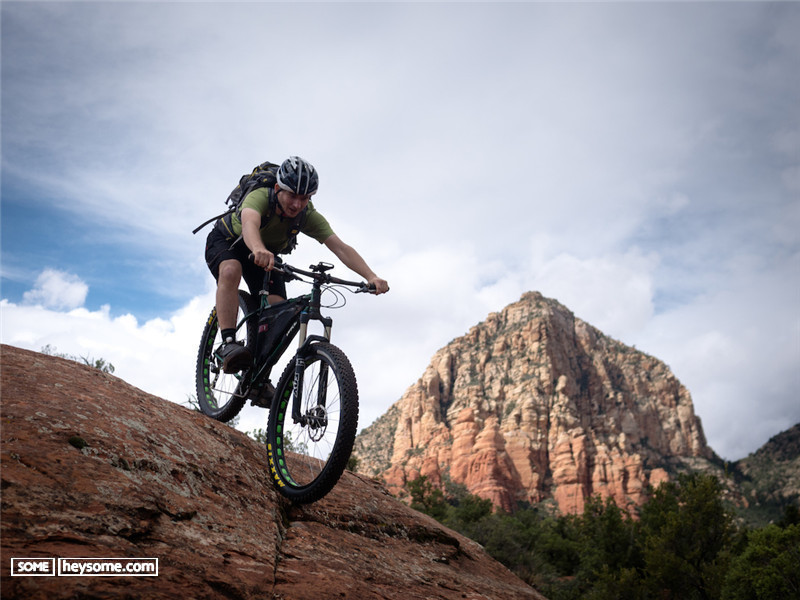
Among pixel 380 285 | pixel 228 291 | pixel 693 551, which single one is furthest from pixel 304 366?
pixel 693 551

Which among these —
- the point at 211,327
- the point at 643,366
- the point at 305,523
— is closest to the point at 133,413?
the point at 305,523

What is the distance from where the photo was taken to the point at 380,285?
229 inches

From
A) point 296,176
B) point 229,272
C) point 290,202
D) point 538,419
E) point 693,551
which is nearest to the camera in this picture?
point 296,176

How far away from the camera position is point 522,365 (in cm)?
12069

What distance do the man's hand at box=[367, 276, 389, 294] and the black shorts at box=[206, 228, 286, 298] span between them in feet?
3.74

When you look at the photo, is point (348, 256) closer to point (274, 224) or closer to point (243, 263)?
point (274, 224)

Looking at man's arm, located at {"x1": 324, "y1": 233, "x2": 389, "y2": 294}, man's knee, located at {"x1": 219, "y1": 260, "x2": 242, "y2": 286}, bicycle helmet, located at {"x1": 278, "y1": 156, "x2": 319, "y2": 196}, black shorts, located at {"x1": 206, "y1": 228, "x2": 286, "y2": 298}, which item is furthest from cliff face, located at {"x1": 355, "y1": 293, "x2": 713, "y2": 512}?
bicycle helmet, located at {"x1": 278, "y1": 156, "x2": 319, "y2": 196}

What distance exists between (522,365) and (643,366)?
44609 mm

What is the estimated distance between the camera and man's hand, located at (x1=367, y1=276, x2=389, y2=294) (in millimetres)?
5789

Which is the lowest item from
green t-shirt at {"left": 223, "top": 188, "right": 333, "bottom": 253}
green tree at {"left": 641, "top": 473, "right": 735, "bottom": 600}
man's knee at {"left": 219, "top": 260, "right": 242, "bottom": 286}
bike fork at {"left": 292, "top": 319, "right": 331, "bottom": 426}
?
green tree at {"left": 641, "top": 473, "right": 735, "bottom": 600}

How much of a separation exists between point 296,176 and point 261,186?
1.87ft

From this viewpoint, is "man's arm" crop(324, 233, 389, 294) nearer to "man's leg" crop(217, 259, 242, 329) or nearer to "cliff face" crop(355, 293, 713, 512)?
"man's leg" crop(217, 259, 242, 329)

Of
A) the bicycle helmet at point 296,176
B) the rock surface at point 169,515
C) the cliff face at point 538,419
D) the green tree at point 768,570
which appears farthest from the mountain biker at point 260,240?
the cliff face at point 538,419

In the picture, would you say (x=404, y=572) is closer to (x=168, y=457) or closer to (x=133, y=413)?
(x=168, y=457)
